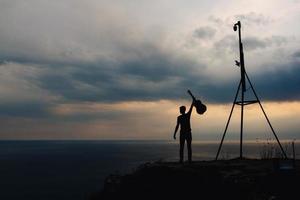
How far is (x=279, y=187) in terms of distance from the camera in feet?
42.1

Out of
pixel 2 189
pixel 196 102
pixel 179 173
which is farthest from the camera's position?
pixel 2 189

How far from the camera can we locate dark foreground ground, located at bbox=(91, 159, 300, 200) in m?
12.8

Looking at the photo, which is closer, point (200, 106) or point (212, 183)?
point (212, 183)

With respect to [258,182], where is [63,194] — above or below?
below

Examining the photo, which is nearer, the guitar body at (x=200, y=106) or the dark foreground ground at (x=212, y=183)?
the dark foreground ground at (x=212, y=183)

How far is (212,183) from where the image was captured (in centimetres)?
1392

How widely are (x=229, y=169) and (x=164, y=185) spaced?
2.41 metres

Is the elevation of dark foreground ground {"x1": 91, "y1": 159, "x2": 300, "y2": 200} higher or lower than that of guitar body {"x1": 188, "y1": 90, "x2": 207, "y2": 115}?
lower

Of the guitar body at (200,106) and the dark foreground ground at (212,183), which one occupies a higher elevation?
the guitar body at (200,106)

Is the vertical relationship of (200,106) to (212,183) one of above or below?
above

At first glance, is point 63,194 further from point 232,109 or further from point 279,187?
point 279,187

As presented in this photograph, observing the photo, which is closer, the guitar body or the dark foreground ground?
the dark foreground ground

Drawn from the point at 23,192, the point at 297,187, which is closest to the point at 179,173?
the point at 297,187

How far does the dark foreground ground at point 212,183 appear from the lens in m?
12.8
